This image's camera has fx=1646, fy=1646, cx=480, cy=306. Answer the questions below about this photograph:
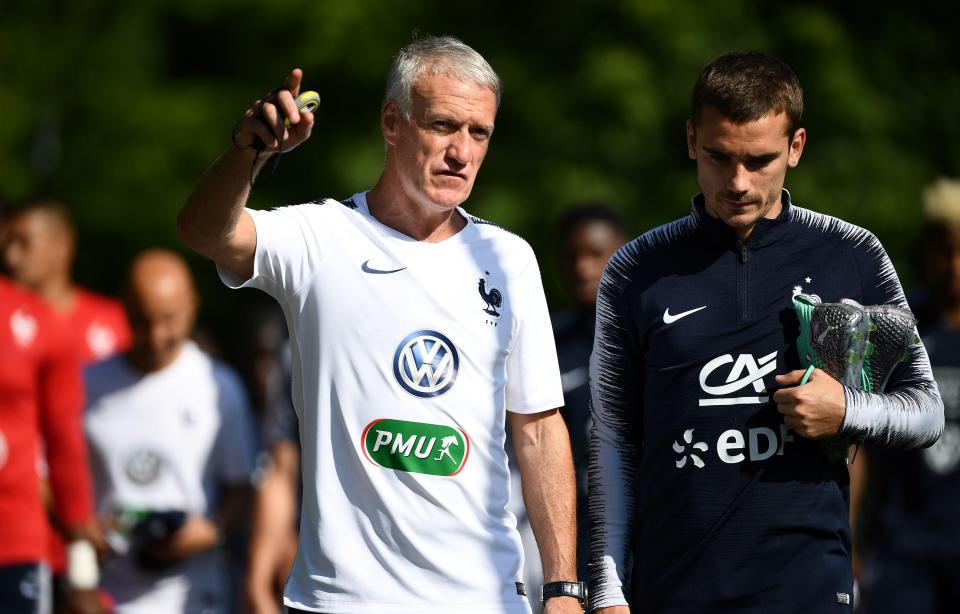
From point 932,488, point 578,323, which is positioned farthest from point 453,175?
point 932,488

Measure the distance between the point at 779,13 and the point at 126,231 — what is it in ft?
27.6

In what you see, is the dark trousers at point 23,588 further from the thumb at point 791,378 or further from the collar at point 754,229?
the thumb at point 791,378

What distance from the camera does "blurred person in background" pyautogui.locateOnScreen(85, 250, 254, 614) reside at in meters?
8.27

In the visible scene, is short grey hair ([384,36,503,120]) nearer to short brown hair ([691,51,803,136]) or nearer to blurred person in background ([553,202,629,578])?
short brown hair ([691,51,803,136])

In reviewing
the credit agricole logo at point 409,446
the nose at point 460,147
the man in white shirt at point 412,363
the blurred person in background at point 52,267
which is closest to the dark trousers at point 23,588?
the blurred person in background at point 52,267

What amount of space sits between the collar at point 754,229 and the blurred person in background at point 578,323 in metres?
2.54

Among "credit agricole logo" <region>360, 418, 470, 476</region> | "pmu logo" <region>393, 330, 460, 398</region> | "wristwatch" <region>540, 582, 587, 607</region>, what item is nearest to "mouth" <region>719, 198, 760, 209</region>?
"pmu logo" <region>393, 330, 460, 398</region>

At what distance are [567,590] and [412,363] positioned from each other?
Answer: 2.73 feet

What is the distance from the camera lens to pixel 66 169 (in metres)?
20.2

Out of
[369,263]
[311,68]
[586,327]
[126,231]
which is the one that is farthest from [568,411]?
[126,231]

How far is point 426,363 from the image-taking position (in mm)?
4898

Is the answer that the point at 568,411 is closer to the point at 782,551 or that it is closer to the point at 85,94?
the point at 782,551

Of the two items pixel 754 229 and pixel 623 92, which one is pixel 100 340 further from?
pixel 754 229

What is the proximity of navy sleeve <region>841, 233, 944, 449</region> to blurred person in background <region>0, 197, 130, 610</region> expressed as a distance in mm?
5810
